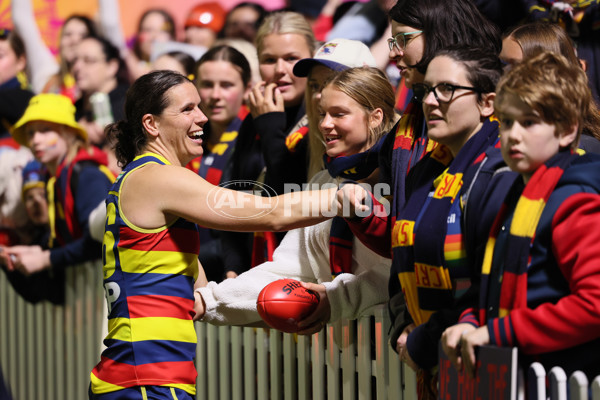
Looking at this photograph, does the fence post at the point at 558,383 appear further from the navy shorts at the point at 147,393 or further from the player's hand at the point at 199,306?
the player's hand at the point at 199,306

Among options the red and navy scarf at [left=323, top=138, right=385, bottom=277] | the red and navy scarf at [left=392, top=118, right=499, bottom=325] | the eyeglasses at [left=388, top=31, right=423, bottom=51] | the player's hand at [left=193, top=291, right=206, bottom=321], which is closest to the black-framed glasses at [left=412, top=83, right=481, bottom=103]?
the red and navy scarf at [left=392, top=118, right=499, bottom=325]

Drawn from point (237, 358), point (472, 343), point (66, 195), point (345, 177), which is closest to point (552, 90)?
point (472, 343)

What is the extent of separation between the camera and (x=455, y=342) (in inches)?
104

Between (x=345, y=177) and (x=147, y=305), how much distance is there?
3.16 feet

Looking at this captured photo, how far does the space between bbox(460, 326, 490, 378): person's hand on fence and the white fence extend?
0.15 metres

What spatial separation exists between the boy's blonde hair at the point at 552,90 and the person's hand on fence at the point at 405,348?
0.86 m

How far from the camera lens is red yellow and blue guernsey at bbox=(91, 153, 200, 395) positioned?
11.1ft

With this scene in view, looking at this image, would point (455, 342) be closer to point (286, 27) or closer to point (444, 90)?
point (444, 90)

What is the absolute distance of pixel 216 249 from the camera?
16.1 ft

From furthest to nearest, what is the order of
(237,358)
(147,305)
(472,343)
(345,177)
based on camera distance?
(237,358), (345,177), (147,305), (472,343)

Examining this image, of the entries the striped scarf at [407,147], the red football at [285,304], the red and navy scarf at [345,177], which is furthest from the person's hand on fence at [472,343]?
the red and navy scarf at [345,177]

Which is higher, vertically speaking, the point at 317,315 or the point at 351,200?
the point at 351,200

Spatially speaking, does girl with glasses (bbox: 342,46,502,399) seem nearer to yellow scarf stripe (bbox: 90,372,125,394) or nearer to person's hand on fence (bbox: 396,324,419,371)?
person's hand on fence (bbox: 396,324,419,371)

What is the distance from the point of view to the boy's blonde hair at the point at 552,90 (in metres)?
2.53
